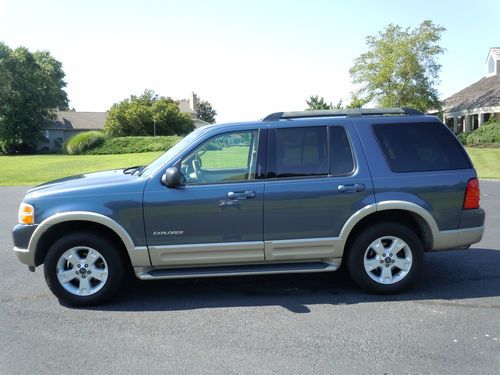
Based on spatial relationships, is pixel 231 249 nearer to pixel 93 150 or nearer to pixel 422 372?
pixel 422 372

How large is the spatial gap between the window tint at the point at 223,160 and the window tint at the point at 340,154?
82 cm

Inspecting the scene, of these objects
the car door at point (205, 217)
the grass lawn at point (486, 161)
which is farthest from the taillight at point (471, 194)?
the grass lawn at point (486, 161)

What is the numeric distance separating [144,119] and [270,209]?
5848 centimetres

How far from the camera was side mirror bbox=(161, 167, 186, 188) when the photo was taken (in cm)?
474

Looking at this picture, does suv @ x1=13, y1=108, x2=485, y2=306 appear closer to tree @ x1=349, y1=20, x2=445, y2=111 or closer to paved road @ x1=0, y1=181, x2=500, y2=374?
paved road @ x1=0, y1=181, x2=500, y2=374

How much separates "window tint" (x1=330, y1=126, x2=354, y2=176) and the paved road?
136 cm

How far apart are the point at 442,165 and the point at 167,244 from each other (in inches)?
120

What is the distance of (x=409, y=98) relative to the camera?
1469 inches

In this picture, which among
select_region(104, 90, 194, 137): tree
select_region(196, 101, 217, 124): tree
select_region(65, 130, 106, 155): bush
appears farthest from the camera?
select_region(196, 101, 217, 124): tree

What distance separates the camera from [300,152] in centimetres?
505

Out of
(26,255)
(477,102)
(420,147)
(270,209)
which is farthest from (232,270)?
(477,102)

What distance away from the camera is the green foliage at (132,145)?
161 feet

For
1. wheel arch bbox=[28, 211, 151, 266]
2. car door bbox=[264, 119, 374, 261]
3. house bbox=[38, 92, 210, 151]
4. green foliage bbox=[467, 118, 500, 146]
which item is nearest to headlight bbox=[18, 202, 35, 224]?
wheel arch bbox=[28, 211, 151, 266]

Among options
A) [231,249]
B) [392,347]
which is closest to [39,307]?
[231,249]
